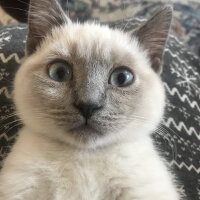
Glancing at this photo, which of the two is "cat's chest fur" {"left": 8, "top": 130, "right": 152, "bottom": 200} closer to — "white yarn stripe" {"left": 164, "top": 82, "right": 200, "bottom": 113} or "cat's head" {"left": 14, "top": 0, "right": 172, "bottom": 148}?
"cat's head" {"left": 14, "top": 0, "right": 172, "bottom": 148}

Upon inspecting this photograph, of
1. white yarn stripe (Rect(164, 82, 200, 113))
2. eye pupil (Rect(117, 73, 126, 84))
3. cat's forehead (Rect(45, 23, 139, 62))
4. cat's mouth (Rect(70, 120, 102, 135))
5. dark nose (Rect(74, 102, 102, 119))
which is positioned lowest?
white yarn stripe (Rect(164, 82, 200, 113))

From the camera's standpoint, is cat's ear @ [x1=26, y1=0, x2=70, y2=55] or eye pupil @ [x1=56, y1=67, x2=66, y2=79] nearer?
eye pupil @ [x1=56, y1=67, x2=66, y2=79]

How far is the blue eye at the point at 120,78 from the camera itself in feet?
3.22

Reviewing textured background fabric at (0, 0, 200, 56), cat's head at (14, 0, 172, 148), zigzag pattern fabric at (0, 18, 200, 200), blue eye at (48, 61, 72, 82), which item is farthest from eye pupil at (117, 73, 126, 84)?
textured background fabric at (0, 0, 200, 56)

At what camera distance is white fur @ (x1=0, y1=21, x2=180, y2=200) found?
0.92m

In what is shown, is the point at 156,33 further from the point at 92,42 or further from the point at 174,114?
the point at 174,114

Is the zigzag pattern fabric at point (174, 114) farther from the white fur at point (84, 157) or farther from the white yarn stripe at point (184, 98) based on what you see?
the white fur at point (84, 157)

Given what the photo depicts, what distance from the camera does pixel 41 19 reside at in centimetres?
113

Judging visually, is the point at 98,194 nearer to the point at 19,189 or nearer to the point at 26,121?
the point at 19,189

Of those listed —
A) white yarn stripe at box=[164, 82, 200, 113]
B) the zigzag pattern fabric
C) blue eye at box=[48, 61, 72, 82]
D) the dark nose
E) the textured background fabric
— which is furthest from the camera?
the textured background fabric

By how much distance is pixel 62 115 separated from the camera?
2.91ft

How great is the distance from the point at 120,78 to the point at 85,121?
0.20 meters

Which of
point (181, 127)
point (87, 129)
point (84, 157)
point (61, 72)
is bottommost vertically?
point (181, 127)

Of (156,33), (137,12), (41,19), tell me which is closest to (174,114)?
(156,33)
